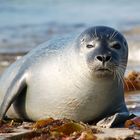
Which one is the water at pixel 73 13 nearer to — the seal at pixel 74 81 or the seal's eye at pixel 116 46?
the seal at pixel 74 81

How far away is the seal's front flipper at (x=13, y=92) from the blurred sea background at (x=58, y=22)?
1212 millimetres

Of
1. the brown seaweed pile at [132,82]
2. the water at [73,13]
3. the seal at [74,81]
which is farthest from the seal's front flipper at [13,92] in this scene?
the water at [73,13]

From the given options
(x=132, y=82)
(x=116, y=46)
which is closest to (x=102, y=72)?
(x=116, y=46)

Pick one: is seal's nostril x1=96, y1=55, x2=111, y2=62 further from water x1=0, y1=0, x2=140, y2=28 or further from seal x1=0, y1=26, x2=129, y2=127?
water x1=0, y1=0, x2=140, y2=28

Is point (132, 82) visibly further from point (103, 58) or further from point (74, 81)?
point (103, 58)

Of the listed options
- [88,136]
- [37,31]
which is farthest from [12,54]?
[88,136]

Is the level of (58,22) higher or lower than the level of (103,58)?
higher

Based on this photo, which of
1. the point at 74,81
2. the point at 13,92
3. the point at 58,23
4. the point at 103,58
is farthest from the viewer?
the point at 58,23

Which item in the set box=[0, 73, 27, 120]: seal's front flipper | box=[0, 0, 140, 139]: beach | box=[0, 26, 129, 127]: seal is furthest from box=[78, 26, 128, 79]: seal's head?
box=[0, 0, 140, 139]: beach

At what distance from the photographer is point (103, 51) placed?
4746mm

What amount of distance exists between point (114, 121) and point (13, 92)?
0.95 metres

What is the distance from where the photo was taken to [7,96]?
5.61 m

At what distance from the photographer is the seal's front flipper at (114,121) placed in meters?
5.15

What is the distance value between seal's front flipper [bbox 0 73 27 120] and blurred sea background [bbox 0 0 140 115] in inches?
47.7
